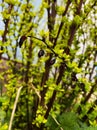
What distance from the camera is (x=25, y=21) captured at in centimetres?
411

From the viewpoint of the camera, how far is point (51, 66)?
4008mm

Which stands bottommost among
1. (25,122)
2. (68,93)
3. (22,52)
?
(25,122)

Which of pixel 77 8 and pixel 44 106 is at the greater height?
pixel 77 8

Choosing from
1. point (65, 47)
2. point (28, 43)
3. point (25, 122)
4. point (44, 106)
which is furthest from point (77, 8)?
point (25, 122)

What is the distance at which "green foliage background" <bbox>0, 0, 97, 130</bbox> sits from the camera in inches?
124

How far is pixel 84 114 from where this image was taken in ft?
12.2

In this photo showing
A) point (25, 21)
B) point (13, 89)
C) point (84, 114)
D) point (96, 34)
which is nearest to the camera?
point (13, 89)

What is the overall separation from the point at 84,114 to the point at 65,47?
75 centimetres

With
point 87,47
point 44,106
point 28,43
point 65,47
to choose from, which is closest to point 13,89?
point 44,106

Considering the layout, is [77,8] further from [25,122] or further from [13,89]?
[25,122]

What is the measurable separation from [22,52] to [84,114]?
0.98 metres

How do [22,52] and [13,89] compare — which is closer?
[13,89]

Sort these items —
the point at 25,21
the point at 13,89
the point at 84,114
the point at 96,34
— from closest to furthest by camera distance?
1. the point at 13,89
2. the point at 84,114
3. the point at 25,21
4. the point at 96,34

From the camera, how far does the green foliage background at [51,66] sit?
315 cm
